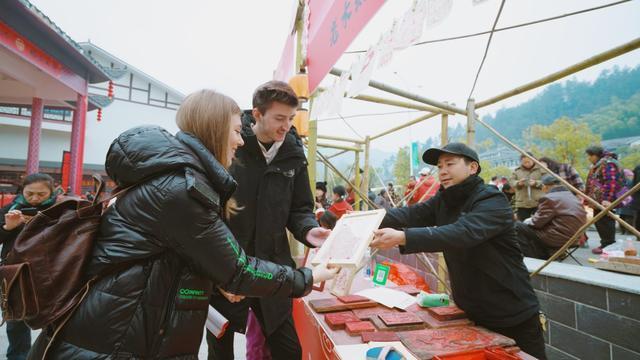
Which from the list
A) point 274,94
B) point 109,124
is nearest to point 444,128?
point 274,94

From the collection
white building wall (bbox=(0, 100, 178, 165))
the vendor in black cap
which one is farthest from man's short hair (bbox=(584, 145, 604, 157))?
white building wall (bbox=(0, 100, 178, 165))

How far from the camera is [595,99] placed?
4731cm

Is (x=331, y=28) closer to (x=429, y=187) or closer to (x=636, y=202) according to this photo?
(x=429, y=187)

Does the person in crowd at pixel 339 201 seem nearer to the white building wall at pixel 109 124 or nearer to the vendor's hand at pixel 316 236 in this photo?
the vendor's hand at pixel 316 236

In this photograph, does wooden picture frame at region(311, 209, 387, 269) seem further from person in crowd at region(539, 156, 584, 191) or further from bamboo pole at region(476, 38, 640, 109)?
person in crowd at region(539, 156, 584, 191)

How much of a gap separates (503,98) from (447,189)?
1209mm

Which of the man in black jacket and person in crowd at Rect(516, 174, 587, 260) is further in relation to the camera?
person in crowd at Rect(516, 174, 587, 260)

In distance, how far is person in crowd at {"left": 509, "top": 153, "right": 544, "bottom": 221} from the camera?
6.38 meters

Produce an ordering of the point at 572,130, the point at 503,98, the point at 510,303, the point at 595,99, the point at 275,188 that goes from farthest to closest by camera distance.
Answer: the point at 595,99
the point at 572,130
the point at 503,98
the point at 275,188
the point at 510,303

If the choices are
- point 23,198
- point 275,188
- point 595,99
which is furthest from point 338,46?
point 595,99

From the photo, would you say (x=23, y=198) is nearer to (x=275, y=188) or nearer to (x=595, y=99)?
(x=275, y=188)

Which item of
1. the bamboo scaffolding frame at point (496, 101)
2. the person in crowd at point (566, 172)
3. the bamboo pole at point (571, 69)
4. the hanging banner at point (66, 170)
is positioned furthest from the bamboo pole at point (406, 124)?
the hanging banner at point (66, 170)

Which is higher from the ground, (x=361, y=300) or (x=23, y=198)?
(x=23, y=198)

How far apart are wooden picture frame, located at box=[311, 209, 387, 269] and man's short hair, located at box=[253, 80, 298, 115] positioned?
84 cm
